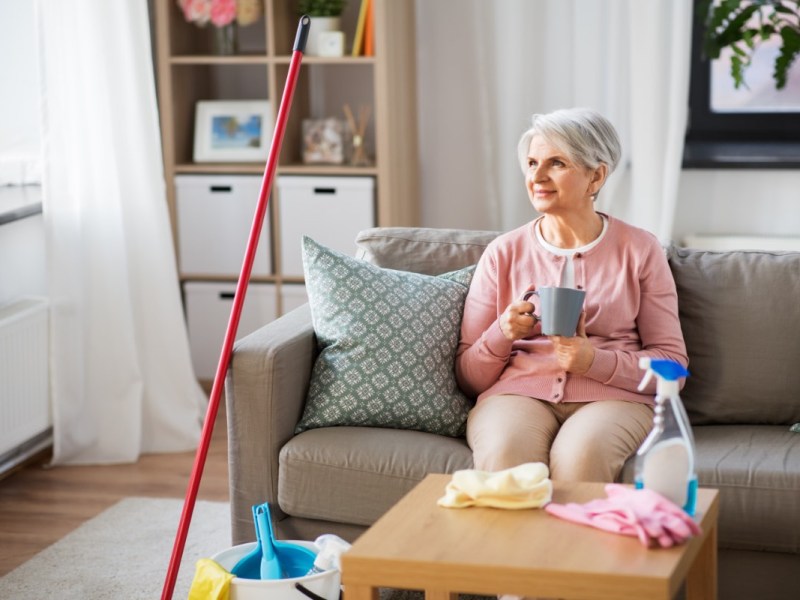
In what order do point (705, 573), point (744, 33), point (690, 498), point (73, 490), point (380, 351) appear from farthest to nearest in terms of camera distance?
point (744, 33) → point (73, 490) → point (380, 351) → point (705, 573) → point (690, 498)

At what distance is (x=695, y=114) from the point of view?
13.8 feet

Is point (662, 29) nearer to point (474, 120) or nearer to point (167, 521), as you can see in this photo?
point (474, 120)

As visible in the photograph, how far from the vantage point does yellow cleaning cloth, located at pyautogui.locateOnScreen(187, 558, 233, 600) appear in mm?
2266

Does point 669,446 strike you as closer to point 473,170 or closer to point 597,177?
point 597,177

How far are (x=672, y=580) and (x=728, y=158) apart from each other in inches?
97.7

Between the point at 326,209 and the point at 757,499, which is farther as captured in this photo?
the point at 326,209

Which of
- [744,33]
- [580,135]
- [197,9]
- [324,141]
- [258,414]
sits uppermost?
[197,9]

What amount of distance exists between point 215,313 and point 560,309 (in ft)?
7.11

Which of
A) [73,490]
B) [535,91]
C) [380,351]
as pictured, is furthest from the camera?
[535,91]

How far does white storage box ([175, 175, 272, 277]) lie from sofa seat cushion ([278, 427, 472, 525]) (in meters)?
1.66

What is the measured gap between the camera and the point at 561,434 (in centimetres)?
242

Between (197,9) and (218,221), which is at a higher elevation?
(197,9)

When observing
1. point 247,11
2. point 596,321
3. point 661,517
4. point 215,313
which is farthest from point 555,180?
point 215,313

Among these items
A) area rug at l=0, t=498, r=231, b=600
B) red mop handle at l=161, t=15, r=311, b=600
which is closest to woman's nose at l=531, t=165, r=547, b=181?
red mop handle at l=161, t=15, r=311, b=600
